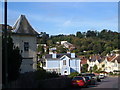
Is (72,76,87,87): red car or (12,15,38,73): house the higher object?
(12,15,38,73): house

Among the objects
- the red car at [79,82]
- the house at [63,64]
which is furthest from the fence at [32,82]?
the house at [63,64]

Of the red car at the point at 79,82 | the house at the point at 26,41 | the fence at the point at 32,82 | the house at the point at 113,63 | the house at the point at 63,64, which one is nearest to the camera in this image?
the fence at the point at 32,82

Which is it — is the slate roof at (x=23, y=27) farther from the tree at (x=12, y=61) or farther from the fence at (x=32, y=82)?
the tree at (x=12, y=61)

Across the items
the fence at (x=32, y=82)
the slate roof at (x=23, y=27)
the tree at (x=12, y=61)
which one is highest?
the slate roof at (x=23, y=27)

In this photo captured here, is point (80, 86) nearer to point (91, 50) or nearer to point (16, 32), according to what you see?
point (16, 32)

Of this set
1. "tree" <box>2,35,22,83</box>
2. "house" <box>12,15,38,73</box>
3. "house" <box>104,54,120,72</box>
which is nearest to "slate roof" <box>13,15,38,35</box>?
"house" <box>12,15,38,73</box>

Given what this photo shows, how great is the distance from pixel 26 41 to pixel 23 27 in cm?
193

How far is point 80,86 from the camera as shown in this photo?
31828 millimetres

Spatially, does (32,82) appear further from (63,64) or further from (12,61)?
(63,64)

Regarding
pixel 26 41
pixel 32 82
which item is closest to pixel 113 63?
pixel 26 41

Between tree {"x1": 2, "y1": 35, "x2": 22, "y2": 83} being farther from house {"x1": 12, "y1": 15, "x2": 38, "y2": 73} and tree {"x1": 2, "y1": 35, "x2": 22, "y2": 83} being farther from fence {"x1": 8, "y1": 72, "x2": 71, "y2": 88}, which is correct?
house {"x1": 12, "y1": 15, "x2": 38, "y2": 73}

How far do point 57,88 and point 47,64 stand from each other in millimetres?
50383

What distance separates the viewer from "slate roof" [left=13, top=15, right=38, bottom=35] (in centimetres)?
3533

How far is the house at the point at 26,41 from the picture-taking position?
34.5 metres
